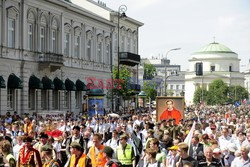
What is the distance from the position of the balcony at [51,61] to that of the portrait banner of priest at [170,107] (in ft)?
60.0

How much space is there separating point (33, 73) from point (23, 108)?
145 inches

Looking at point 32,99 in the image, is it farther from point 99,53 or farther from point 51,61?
point 99,53

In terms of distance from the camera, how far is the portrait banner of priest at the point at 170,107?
33781 mm

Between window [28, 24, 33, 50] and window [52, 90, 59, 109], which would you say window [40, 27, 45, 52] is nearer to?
window [28, 24, 33, 50]

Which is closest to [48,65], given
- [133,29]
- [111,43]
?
[111,43]

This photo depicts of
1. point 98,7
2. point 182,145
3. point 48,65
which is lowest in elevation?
point 182,145

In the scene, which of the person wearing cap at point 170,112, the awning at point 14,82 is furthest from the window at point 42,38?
the person wearing cap at point 170,112

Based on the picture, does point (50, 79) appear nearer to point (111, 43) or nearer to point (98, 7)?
point (111, 43)

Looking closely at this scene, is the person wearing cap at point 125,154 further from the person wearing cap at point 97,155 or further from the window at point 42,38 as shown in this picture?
the window at point 42,38

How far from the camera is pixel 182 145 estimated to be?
38.0ft

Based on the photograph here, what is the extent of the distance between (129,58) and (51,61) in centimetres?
2746

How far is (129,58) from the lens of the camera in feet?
255

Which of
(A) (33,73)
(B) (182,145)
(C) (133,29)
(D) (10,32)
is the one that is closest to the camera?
(B) (182,145)

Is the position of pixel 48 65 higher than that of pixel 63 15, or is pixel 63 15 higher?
pixel 63 15
